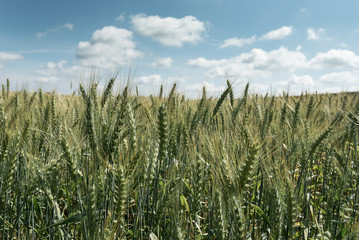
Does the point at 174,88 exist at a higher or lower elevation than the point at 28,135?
higher

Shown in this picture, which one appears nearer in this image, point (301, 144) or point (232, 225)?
point (232, 225)

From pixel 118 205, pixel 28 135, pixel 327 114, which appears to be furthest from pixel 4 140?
pixel 327 114

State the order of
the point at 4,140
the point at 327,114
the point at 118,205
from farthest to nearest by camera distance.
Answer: the point at 327,114 → the point at 4,140 → the point at 118,205

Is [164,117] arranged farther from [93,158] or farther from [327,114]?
[327,114]

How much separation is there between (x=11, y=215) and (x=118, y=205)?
1171 mm

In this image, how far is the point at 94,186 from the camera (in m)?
1.26

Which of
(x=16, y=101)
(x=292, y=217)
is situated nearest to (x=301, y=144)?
(x=292, y=217)

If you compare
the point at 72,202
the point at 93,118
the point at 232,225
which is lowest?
the point at 72,202

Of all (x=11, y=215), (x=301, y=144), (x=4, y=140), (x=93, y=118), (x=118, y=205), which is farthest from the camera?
(x=301, y=144)

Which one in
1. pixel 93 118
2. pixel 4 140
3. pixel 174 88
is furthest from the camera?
pixel 174 88

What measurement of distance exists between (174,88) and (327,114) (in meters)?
3.09

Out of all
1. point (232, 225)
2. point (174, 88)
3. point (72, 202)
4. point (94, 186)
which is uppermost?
point (174, 88)

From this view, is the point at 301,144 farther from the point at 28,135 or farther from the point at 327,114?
the point at 327,114

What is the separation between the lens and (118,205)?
4.00 feet
